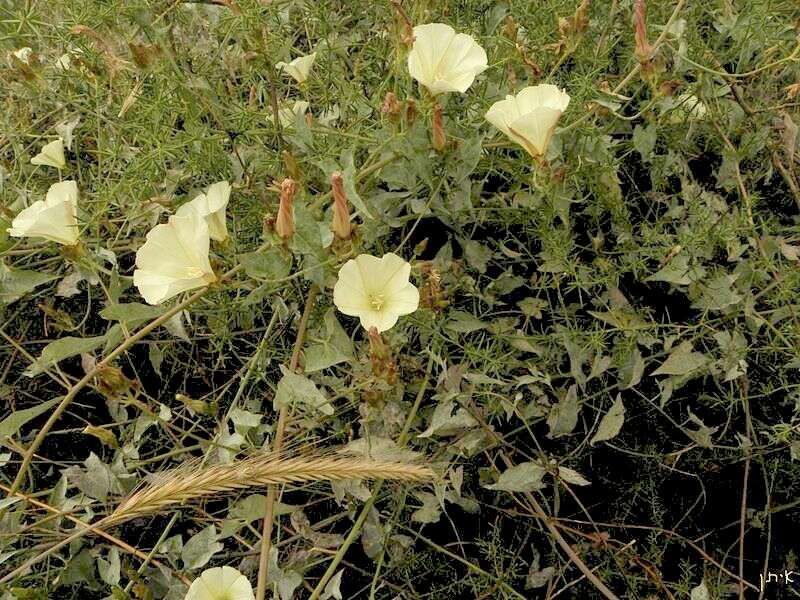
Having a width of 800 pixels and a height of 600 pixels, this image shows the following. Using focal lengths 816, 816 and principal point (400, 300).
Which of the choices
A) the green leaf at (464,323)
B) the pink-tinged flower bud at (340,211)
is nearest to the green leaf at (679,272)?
the green leaf at (464,323)

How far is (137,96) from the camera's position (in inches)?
50.4

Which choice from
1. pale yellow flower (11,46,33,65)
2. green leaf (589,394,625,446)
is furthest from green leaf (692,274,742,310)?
pale yellow flower (11,46,33,65)

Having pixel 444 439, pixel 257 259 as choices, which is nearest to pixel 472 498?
pixel 444 439

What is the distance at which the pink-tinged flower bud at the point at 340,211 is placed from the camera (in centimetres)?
97

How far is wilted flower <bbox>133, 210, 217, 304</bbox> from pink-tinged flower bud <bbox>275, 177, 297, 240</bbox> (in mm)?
113

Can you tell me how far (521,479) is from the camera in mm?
1227

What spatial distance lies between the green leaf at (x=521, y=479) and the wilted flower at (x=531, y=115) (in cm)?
47

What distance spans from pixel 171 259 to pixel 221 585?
1.47 ft

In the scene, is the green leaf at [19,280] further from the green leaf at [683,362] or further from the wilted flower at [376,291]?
the green leaf at [683,362]

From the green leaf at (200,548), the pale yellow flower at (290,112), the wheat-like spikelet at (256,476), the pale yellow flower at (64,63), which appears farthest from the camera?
the pale yellow flower at (64,63)

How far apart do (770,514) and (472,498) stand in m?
0.49

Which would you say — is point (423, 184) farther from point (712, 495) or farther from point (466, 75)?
point (712, 495)

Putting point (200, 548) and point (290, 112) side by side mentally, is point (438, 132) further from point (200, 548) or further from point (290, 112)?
point (200, 548)

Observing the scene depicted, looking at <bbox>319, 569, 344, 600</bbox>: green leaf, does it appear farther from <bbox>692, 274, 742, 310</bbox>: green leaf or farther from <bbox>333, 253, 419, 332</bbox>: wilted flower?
<bbox>692, 274, 742, 310</bbox>: green leaf
